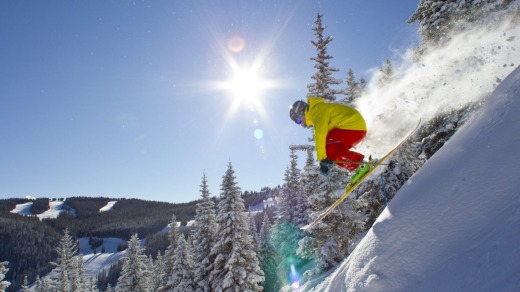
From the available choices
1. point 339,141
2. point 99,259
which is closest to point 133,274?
point 339,141

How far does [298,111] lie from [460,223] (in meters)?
4.68

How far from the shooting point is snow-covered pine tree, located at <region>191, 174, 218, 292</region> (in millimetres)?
22578

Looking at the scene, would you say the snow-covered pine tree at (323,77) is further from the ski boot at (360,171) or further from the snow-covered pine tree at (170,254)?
the snow-covered pine tree at (170,254)

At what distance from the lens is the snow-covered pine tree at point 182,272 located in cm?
2311

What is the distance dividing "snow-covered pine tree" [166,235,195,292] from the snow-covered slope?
21953 millimetres

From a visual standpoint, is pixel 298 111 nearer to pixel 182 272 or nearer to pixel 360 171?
pixel 360 171

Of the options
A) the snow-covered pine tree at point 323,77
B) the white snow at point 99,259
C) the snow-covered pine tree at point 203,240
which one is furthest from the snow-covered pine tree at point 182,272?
the white snow at point 99,259

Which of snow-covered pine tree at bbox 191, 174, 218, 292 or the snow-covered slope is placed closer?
the snow-covered slope

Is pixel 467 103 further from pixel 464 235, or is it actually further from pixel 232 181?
pixel 232 181

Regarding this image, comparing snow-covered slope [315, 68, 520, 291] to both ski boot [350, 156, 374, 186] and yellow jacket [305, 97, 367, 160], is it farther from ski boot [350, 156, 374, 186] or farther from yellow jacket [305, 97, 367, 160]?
ski boot [350, 156, 374, 186]

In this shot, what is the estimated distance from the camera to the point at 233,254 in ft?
69.3

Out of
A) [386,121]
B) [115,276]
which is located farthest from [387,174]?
[115,276]

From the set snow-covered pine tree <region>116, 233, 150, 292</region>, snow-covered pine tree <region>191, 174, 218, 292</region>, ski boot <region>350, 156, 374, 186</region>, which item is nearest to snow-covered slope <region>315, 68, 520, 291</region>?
ski boot <region>350, 156, 374, 186</region>

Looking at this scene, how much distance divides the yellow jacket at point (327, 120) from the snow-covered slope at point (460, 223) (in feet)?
8.33
